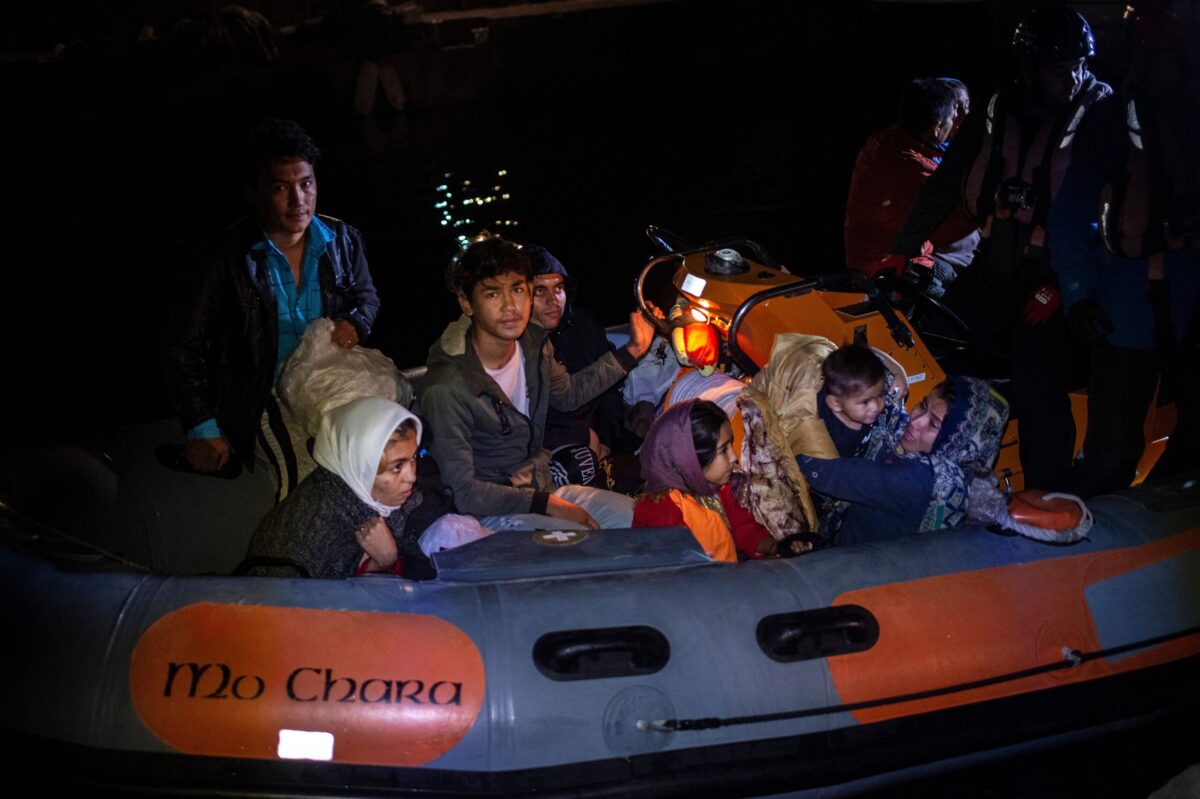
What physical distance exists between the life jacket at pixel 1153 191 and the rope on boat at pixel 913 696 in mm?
1087

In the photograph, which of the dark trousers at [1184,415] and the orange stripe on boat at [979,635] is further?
the dark trousers at [1184,415]

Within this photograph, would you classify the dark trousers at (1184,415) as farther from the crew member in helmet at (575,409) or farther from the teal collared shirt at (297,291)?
the teal collared shirt at (297,291)

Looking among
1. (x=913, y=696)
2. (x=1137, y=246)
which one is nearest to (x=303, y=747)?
(x=913, y=696)

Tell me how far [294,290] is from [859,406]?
1781 mm

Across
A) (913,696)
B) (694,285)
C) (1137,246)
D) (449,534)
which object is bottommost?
(913,696)

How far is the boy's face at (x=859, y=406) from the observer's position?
2922mm

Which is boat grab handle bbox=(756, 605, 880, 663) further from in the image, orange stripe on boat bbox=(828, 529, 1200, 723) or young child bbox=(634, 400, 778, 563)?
young child bbox=(634, 400, 778, 563)

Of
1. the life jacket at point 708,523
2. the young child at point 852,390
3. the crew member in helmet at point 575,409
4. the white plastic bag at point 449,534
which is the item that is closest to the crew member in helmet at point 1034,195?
the young child at point 852,390

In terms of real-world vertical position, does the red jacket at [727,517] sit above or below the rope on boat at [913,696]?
above

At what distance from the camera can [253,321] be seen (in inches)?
124

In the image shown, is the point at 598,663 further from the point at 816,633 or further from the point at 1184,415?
the point at 1184,415

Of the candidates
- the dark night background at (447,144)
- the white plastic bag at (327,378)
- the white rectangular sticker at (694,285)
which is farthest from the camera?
the dark night background at (447,144)

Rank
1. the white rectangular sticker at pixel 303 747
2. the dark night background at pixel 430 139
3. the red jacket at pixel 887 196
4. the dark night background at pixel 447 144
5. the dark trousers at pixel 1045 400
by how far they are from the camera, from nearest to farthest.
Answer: the white rectangular sticker at pixel 303 747, the dark trousers at pixel 1045 400, the red jacket at pixel 887 196, the dark night background at pixel 447 144, the dark night background at pixel 430 139

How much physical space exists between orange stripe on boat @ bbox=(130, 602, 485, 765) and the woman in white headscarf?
27 cm
